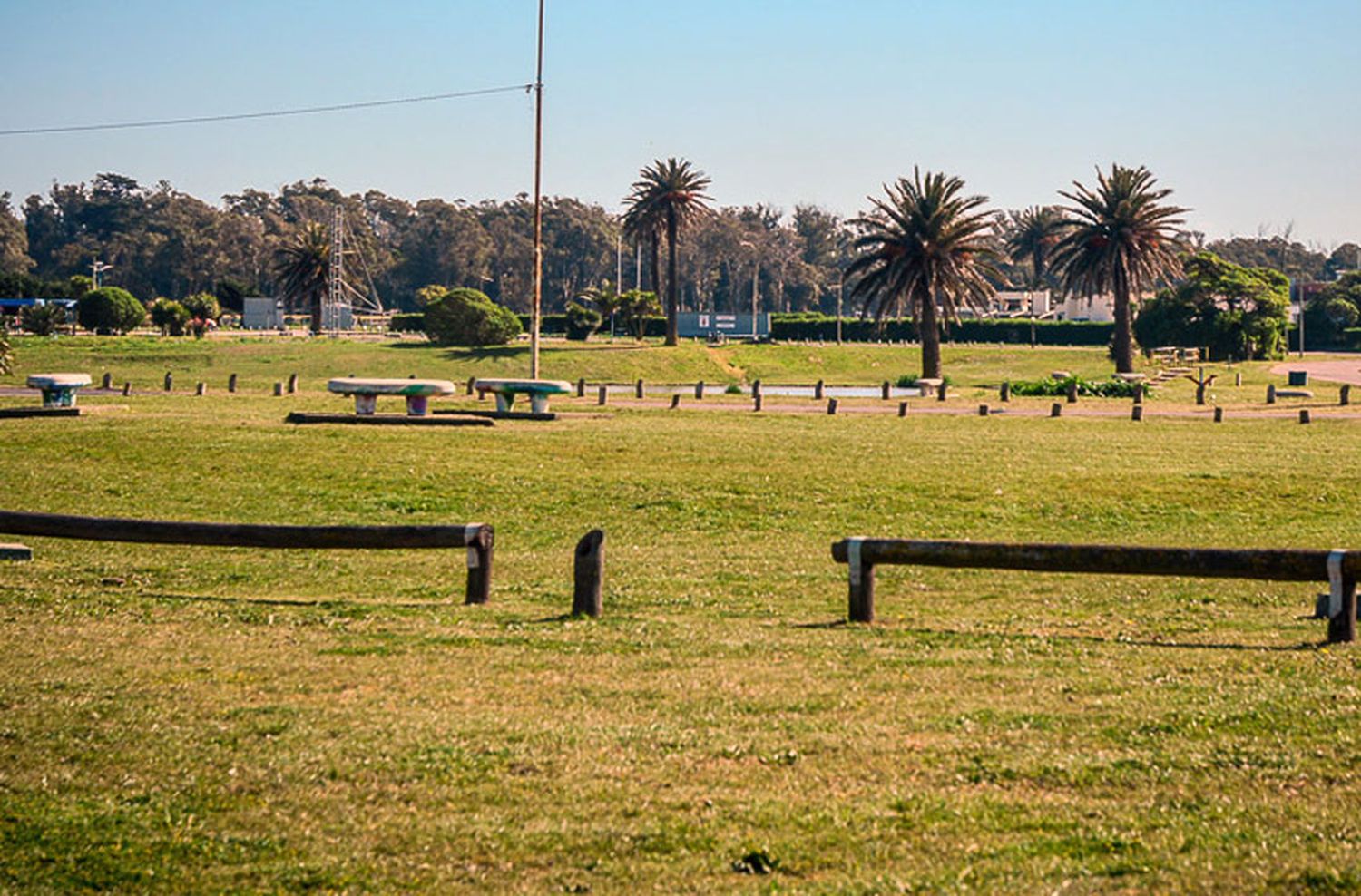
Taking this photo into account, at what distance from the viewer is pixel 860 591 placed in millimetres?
14367

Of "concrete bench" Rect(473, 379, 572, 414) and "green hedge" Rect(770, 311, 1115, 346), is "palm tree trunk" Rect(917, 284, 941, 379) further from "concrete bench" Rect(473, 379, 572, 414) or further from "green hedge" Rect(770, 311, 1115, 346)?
"green hedge" Rect(770, 311, 1115, 346)

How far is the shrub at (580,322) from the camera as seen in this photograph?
102 meters

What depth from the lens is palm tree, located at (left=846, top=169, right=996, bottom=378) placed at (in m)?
75.3

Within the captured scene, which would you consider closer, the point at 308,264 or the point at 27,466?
the point at 27,466

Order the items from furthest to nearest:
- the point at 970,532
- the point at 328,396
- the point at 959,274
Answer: the point at 959,274 < the point at 328,396 < the point at 970,532

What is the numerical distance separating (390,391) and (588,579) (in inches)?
1072

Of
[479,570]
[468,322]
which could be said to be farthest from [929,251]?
[479,570]

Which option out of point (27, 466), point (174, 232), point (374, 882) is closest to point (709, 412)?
point (27, 466)

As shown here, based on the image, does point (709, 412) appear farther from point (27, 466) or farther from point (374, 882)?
point (374, 882)

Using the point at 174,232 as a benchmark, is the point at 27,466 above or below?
below

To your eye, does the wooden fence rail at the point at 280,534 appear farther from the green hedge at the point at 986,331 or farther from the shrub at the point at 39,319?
the green hedge at the point at 986,331

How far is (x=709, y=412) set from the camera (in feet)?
158

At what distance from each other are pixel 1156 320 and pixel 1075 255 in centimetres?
1418

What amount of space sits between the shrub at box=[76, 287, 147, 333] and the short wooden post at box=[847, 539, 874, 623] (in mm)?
84087
